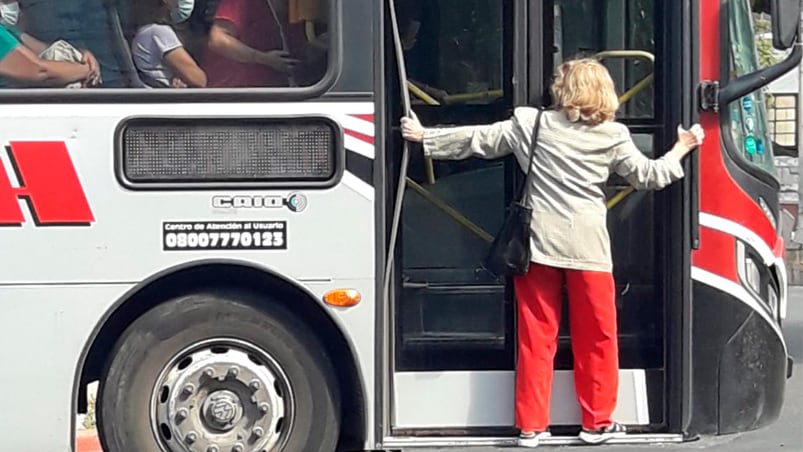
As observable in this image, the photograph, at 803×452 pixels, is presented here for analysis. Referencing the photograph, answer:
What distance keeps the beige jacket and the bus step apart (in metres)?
0.72

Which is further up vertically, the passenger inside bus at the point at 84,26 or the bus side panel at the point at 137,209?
the passenger inside bus at the point at 84,26

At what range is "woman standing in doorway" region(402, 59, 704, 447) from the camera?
→ 5258mm

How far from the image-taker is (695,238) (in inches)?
206

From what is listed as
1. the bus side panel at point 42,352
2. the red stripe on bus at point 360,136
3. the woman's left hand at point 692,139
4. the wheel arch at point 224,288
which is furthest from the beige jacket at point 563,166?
the bus side panel at point 42,352

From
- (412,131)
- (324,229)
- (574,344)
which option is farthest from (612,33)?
(324,229)

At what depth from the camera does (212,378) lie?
5.29m

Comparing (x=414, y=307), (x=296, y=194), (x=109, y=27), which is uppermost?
(x=109, y=27)

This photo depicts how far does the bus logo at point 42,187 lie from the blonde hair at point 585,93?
6.46ft

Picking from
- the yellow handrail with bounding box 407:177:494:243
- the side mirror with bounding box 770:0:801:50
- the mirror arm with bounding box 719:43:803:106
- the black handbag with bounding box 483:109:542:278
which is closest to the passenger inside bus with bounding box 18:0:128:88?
the yellow handrail with bounding box 407:177:494:243

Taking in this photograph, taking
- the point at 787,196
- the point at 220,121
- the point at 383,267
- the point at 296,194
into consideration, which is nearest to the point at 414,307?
the point at 383,267

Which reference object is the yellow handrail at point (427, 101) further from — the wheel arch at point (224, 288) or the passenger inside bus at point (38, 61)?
the passenger inside bus at point (38, 61)

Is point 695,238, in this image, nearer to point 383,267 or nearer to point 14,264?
point 383,267

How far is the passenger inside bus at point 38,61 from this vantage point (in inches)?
205

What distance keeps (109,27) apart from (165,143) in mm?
529
